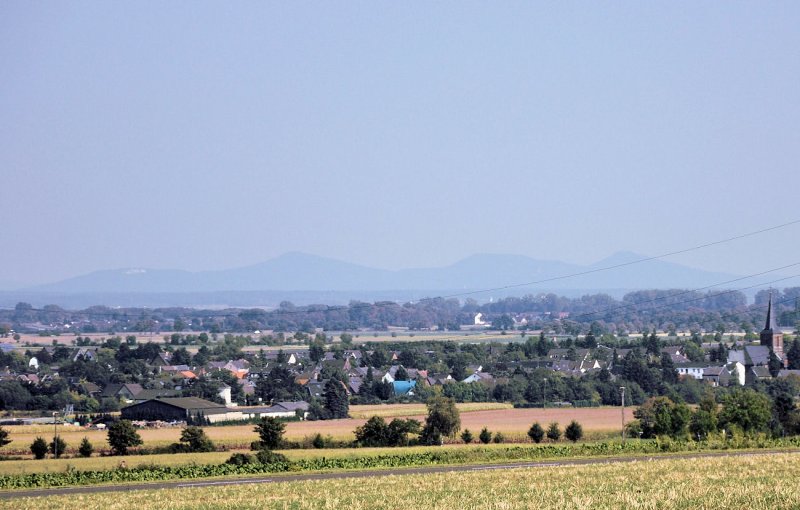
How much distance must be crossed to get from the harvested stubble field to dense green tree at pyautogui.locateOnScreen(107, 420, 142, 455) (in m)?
1.72

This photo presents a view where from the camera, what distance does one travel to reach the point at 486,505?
99.6 feet

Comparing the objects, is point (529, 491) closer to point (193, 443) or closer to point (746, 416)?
point (193, 443)

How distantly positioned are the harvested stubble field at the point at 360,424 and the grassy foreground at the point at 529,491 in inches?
960

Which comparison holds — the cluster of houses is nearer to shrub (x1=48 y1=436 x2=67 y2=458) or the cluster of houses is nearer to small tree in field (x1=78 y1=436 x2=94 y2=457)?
shrub (x1=48 y1=436 x2=67 y2=458)

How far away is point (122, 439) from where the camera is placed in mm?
58250

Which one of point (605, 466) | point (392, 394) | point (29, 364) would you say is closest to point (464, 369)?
point (392, 394)

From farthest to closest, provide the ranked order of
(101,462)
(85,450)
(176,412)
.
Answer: (176,412) < (85,450) < (101,462)

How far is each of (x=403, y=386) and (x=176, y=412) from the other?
29456 millimetres

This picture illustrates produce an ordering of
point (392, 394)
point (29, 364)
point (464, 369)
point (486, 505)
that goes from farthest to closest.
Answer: point (29, 364), point (464, 369), point (392, 394), point (486, 505)

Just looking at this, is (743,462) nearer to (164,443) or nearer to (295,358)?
(164,443)

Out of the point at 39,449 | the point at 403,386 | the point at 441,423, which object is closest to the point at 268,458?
Answer: the point at 39,449

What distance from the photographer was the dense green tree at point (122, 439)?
190ft

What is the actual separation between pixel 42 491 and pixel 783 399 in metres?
42.7

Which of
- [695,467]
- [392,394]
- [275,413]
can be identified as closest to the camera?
[695,467]
